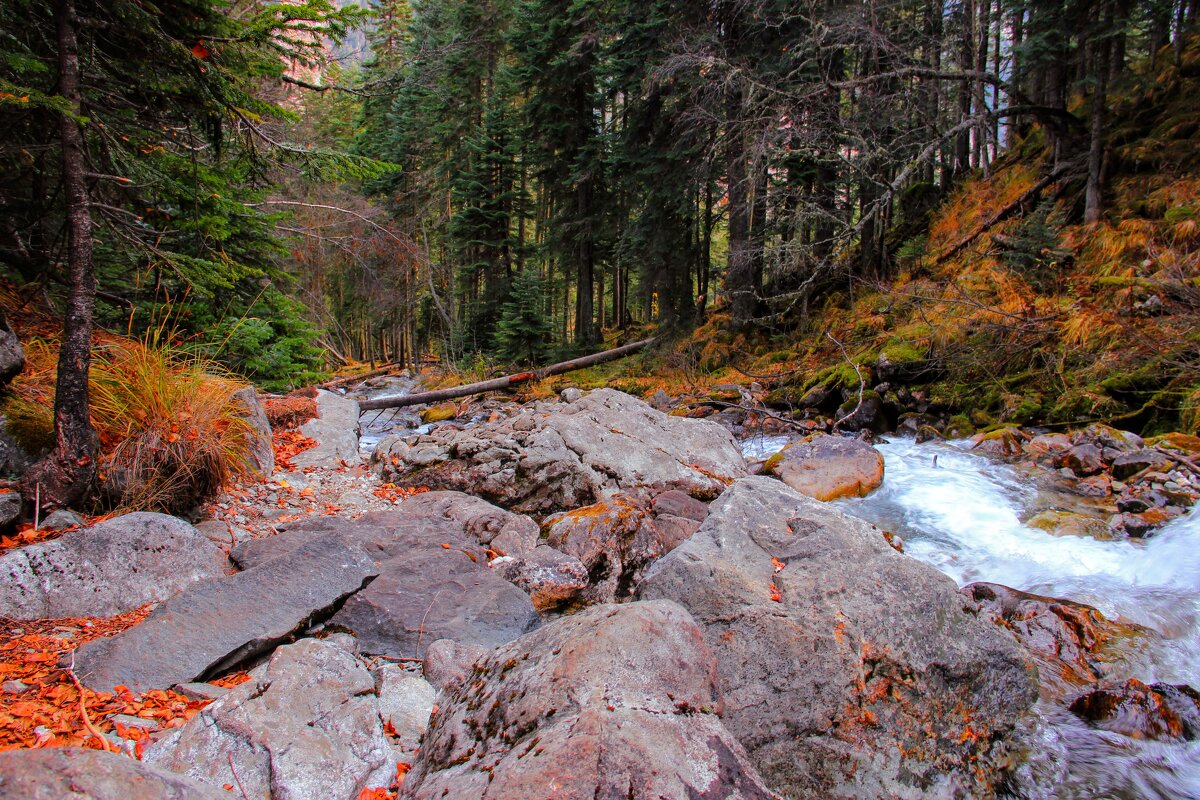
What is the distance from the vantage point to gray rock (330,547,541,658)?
3.46 meters

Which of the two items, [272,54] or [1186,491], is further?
[1186,491]

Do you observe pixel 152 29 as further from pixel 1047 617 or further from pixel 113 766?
pixel 1047 617

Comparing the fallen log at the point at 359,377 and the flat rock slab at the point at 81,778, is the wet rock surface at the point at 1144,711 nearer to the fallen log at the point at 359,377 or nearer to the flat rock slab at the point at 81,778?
the flat rock slab at the point at 81,778

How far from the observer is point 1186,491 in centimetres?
546

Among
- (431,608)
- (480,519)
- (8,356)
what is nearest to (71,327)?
(8,356)

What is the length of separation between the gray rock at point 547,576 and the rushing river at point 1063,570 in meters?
2.84

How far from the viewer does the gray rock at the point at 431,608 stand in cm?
346

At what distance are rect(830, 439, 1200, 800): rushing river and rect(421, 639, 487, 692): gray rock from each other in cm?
281

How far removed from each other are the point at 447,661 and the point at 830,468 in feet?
18.1

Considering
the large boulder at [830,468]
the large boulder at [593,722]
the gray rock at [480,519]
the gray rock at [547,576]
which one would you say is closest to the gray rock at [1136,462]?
the large boulder at [830,468]

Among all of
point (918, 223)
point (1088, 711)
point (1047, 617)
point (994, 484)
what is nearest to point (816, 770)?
point (1088, 711)

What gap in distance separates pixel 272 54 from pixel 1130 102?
47.3 feet

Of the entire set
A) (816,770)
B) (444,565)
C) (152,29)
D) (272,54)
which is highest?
(272,54)

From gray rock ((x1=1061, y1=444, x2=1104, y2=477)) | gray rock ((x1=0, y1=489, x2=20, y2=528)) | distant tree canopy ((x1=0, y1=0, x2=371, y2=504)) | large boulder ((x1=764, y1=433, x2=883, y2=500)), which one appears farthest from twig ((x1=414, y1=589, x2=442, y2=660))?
gray rock ((x1=1061, y1=444, x2=1104, y2=477))
